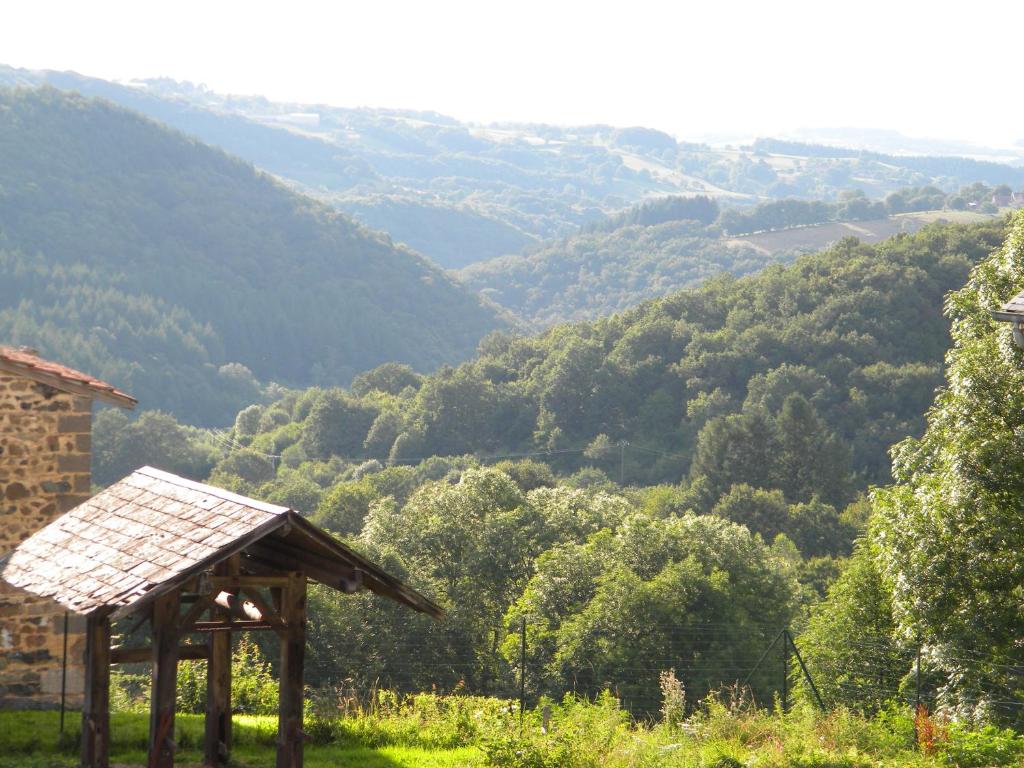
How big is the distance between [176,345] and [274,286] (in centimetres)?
2407

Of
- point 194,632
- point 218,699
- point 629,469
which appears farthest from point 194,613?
point 629,469

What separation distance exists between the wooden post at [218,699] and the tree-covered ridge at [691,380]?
6487 cm

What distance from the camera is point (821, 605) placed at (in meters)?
27.6

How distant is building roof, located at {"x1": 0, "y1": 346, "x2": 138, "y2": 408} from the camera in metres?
15.1

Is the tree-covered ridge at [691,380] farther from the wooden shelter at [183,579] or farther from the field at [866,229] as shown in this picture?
the field at [866,229]

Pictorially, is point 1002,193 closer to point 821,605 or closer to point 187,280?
point 187,280

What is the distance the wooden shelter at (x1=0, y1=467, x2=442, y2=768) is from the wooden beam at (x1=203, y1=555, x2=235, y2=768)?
0.7 inches

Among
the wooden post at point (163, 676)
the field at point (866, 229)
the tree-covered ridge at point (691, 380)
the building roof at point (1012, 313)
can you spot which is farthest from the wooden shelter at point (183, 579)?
the field at point (866, 229)

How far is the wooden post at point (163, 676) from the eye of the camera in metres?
9.74

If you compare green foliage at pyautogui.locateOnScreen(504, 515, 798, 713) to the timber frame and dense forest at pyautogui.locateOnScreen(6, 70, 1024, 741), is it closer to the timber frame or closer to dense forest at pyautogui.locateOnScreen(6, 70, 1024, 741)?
dense forest at pyautogui.locateOnScreen(6, 70, 1024, 741)

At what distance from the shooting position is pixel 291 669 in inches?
400

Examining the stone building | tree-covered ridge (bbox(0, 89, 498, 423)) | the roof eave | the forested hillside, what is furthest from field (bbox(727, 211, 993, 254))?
the stone building

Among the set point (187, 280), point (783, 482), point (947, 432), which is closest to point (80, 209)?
point (187, 280)

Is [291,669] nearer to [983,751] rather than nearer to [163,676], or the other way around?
[163,676]
